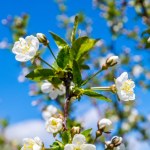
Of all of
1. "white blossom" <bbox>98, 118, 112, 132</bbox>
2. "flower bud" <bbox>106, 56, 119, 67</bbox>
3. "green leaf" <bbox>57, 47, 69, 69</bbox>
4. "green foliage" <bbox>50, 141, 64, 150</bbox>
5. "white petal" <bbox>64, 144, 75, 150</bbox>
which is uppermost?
"green leaf" <bbox>57, 47, 69, 69</bbox>

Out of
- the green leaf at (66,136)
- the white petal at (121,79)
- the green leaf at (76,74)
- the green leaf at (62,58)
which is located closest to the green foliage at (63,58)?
the green leaf at (62,58)

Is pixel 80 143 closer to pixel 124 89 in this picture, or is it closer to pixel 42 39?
pixel 124 89

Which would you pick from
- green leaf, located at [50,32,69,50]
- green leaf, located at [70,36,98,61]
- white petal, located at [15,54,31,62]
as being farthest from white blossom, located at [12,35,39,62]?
green leaf, located at [70,36,98,61]

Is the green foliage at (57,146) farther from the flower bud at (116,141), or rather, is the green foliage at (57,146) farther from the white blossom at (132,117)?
the white blossom at (132,117)

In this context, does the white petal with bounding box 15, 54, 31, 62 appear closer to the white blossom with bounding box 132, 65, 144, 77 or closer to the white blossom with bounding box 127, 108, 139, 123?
the white blossom with bounding box 132, 65, 144, 77

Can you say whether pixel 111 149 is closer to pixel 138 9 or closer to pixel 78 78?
pixel 78 78

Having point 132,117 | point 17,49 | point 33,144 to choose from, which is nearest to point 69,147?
point 33,144
